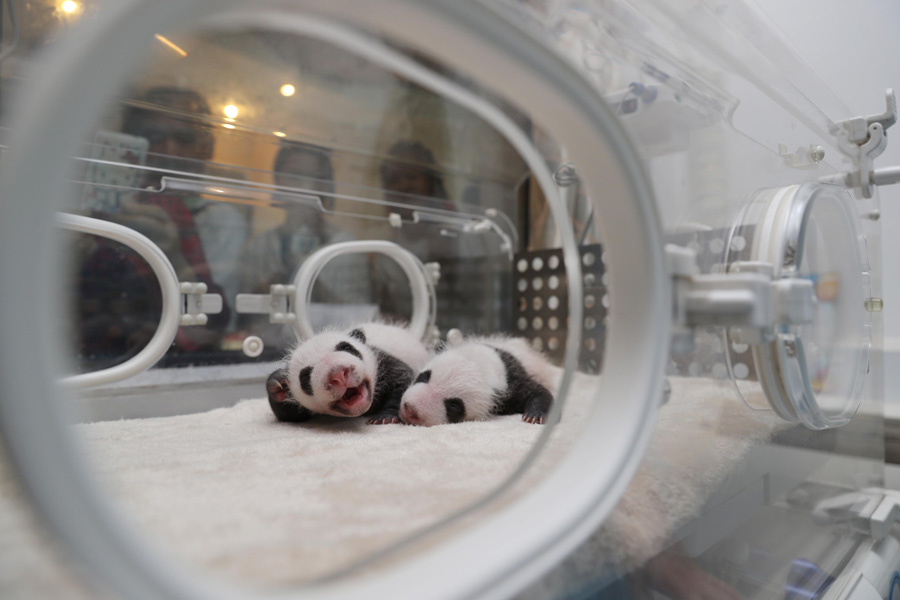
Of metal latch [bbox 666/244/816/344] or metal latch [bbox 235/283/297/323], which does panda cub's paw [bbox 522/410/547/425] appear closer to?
metal latch [bbox 666/244/816/344]

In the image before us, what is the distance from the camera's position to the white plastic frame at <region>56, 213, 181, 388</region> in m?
0.94

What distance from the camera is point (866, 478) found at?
1.01m

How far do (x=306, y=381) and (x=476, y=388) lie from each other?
0.28m

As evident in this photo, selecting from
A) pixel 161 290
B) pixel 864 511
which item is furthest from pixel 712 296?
pixel 161 290

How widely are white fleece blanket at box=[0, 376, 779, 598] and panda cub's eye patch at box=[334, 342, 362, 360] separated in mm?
139

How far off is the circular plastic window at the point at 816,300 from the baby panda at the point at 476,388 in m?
Result: 0.38

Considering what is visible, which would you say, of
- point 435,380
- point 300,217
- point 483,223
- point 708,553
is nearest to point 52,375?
point 708,553

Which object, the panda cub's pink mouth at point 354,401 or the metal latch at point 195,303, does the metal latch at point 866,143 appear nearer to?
the panda cub's pink mouth at point 354,401

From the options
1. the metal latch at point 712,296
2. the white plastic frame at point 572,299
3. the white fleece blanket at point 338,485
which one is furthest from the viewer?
the metal latch at point 712,296

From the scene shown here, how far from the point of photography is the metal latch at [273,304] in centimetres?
125

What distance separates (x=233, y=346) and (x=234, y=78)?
2.10 ft

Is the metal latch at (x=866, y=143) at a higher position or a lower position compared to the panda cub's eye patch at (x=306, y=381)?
higher

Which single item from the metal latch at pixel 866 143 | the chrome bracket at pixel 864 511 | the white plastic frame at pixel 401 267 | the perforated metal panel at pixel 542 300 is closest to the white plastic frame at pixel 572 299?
the chrome bracket at pixel 864 511

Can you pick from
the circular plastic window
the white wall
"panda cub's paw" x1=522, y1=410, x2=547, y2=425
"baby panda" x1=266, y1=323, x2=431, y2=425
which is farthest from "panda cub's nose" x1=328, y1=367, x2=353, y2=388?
the white wall
